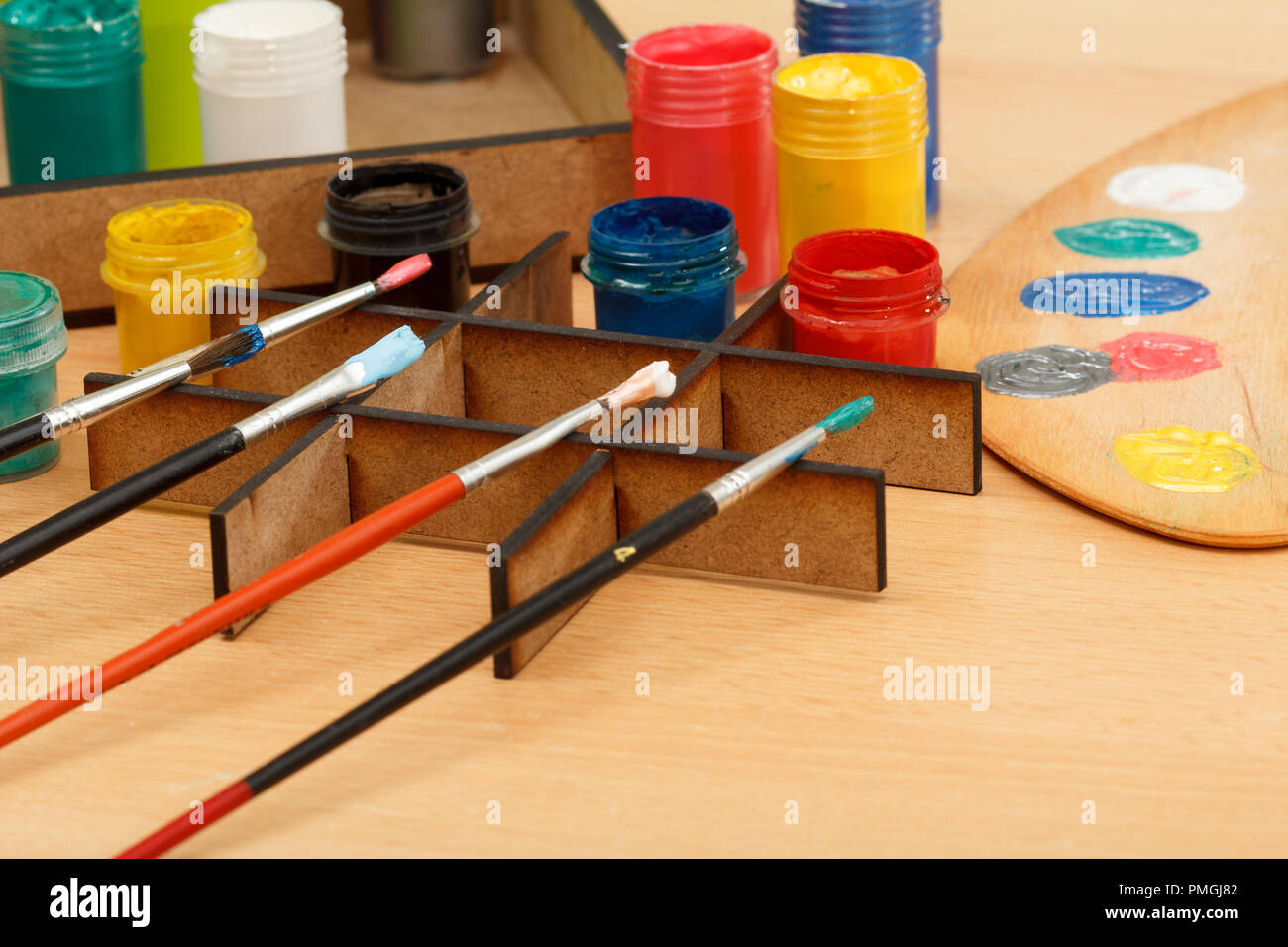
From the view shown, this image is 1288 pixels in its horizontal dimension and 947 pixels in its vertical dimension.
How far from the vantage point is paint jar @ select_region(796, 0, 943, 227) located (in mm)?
1246

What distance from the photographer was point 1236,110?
1.42 meters

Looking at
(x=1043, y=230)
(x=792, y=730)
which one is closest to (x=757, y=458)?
(x=792, y=730)

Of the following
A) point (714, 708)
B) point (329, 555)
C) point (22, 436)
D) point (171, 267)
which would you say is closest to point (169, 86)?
point (171, 267)

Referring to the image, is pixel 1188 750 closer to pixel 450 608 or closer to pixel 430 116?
pixel 450 608

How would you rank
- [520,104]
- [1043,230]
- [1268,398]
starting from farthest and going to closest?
[520,104], [1043,230], [1268,398]

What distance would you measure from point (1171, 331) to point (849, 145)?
0.75ft

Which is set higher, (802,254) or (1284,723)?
(802,254)

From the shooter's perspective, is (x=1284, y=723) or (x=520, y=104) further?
(x=520, y=104)

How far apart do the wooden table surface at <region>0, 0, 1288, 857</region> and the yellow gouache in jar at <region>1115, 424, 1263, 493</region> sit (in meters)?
0.05

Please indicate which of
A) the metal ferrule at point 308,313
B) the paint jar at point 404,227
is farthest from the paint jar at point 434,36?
the metal ferrule at point 308,313

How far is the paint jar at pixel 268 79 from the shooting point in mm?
1207

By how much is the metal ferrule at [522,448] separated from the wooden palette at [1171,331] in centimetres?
24

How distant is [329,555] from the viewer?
0.79m

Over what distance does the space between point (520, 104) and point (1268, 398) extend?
743 mm
